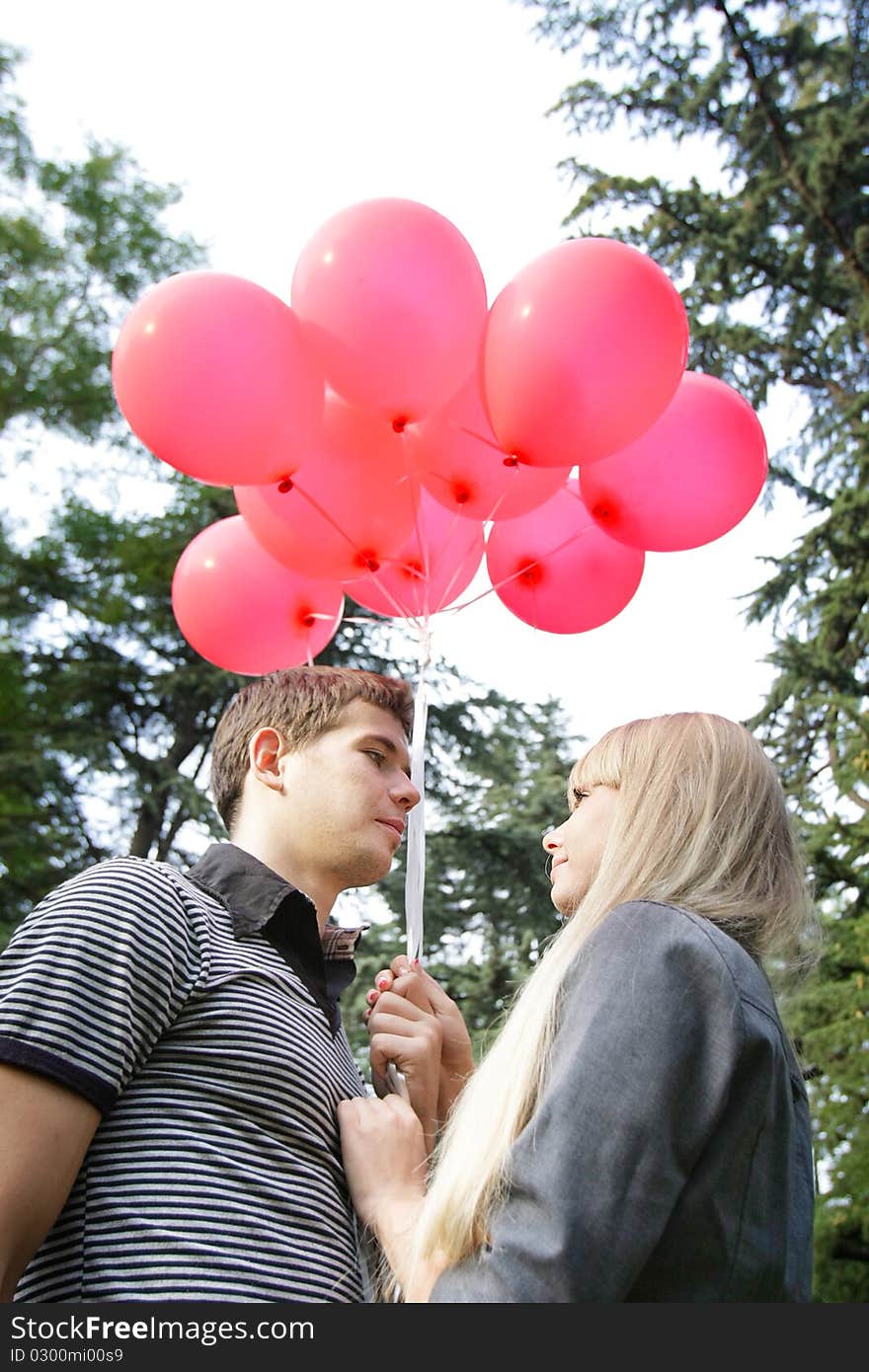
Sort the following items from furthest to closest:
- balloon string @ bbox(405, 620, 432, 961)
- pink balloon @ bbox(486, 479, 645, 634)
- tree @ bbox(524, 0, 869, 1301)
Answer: tree @ bbox(524, 0, 869, 1301) < pink balloon @ bbox(486, 479, 645, 634) < balloon string @ bbox(405, 620, 432, 961)

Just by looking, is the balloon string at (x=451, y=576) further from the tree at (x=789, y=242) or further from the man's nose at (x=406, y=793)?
the tree at (x=789, y=242)

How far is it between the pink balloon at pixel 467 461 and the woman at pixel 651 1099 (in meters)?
1.27

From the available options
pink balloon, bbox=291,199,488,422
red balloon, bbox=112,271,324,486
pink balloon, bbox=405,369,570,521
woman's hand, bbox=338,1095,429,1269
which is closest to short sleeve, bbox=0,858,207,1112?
woman's hand, bbox=338,1095,429,1269

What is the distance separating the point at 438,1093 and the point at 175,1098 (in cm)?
60

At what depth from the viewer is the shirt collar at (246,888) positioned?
1.85m

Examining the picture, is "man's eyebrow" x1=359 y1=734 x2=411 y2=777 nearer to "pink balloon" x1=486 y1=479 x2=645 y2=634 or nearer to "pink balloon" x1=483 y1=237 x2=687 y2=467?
"pink balloon" x1=483 y1=237 x2=687 y2=467

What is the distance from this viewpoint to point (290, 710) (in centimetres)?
223

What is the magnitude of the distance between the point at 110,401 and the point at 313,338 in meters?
8.75

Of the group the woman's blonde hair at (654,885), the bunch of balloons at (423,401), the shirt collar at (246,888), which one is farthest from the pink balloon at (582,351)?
the shirt collar at (246,888)

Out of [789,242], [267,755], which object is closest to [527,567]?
[267,755]

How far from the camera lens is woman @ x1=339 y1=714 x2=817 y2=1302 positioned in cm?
117

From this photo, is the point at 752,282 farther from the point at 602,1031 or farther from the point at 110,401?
the point at 602,1031

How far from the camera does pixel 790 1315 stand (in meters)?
1.27

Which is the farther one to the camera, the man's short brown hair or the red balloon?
the red balloon
